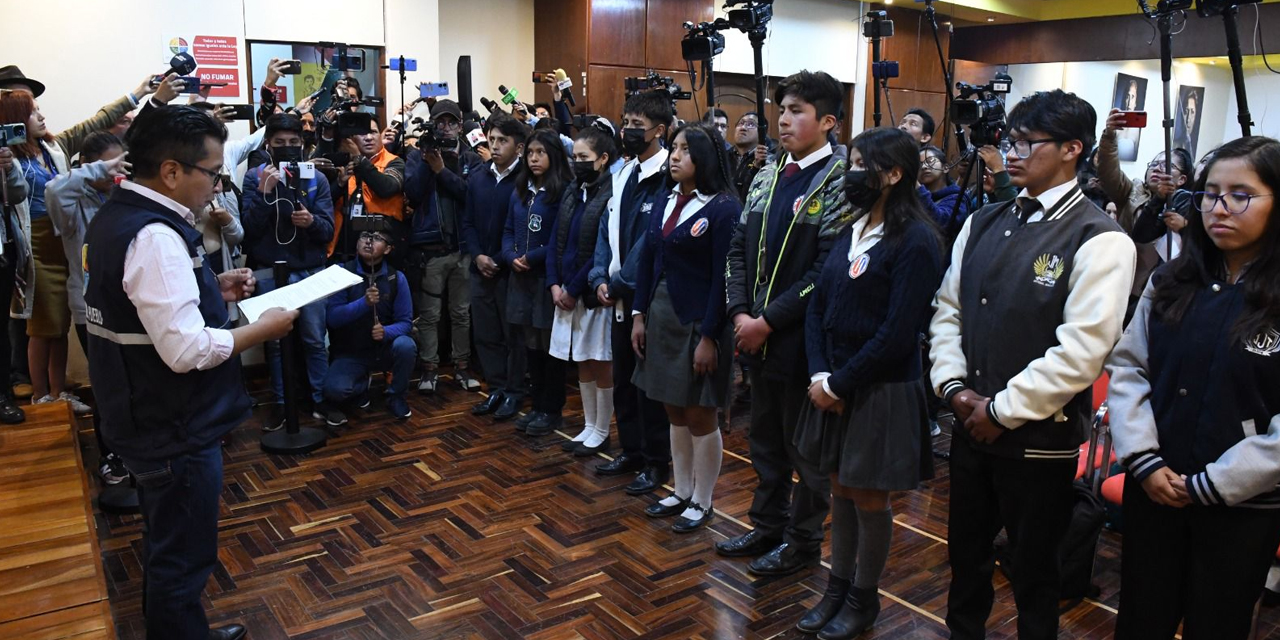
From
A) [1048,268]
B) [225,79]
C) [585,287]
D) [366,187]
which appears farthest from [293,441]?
[1048,268]

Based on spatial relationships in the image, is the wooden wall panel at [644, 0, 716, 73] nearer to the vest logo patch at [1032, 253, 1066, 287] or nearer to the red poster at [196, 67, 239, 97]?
the red poster at [196, 67, 239, 97]

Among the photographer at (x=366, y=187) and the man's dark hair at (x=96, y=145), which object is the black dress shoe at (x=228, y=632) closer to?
the man's dark hair at (x=96, y=145)

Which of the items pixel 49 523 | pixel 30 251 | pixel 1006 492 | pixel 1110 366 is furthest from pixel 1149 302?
pixel 30 251

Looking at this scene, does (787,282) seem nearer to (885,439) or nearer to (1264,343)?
(885,439)

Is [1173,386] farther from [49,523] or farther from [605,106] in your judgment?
[605,106]

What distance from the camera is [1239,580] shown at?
176cm

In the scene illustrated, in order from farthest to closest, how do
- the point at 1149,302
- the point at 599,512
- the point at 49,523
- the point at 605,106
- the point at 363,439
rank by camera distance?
the point at 605,106
the point at 363,439
the point at 599,512
the point at 49,523
the point at 1149,302

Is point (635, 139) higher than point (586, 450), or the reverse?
point (635, 139)

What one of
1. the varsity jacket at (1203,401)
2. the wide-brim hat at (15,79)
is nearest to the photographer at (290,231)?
the wide-brim hat at (15,79)

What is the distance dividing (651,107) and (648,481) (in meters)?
1.50

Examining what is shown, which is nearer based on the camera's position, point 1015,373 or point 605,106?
point 1015,373

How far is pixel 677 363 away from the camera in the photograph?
3086 mm

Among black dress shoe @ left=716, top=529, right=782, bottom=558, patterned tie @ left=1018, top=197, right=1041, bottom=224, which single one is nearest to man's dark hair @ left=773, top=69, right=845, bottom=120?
patterned tie @ left=1018, top=197, right=1041, bottom=224

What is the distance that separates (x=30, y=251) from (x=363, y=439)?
1.69 meters
